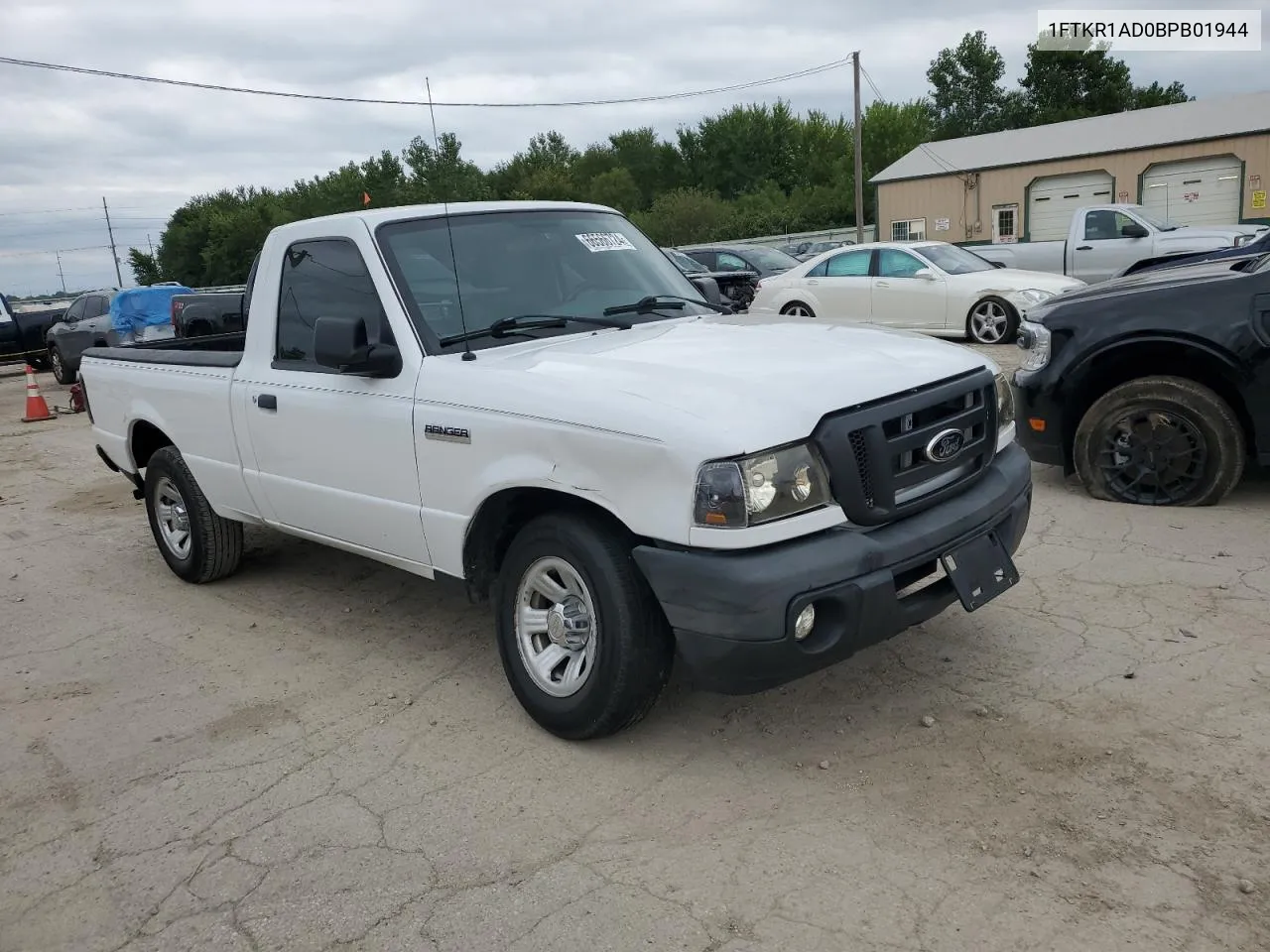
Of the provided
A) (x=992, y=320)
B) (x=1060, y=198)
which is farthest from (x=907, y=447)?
(x=1060, y=198)

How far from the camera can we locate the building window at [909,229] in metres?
37.1

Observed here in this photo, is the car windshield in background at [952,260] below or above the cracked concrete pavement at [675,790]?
above

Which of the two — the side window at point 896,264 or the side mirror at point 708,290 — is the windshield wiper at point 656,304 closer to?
the side mirror at point 708,290

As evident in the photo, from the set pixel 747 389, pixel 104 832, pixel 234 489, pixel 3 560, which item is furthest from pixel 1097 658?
pixel 3 560

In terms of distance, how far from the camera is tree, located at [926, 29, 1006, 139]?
73.0 m

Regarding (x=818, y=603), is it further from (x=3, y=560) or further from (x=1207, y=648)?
(x=3, y=560)

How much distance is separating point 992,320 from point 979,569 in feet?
34.8

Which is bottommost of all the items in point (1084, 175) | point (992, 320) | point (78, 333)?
point (992, 320)

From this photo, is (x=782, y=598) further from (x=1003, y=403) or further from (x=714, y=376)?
(x=1003, y=403)

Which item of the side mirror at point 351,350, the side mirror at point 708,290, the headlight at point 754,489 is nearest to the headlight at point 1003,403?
A: the headlight at point 754,489

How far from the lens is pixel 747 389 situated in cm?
317

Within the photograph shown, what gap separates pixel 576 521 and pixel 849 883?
1.37 m

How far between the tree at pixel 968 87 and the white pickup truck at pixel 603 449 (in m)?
75.2

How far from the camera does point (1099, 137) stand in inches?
1304
